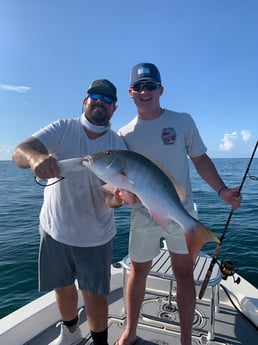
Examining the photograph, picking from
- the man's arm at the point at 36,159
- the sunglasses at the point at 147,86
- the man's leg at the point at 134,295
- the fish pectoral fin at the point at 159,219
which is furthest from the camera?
the man's leg at the point at 134,295

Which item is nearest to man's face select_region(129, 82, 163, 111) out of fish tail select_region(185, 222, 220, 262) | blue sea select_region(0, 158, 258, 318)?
fish tail select_region(185, 222, 220, 262)

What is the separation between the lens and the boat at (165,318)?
3492mm

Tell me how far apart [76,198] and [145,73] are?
55.6 inches

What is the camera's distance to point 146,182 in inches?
95.0

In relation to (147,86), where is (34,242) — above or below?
below

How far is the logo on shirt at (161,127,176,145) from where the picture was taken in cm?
311

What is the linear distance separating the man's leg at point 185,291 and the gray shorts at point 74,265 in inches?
28.2

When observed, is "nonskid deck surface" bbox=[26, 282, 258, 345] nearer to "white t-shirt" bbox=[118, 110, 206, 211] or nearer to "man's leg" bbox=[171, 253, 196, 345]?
"man's leg" bbox=[171, 253, 196, 345]

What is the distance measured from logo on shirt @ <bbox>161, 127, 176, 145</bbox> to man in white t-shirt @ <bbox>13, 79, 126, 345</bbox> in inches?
17.0

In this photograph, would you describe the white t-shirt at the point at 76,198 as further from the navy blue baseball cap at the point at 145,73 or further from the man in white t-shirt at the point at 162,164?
the navy blue baseball cap at the point at 145,73

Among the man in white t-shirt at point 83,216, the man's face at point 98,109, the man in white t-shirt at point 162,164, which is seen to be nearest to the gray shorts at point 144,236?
the man in white t-shirt at point 162,164

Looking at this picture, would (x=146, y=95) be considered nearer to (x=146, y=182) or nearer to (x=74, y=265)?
(x=146, y=182)

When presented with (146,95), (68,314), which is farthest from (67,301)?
(146,95)

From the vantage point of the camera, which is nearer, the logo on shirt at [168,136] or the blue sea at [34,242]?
the logo on shirt at [168,136]
